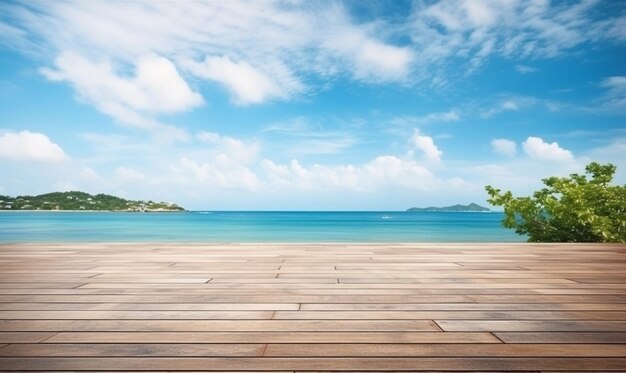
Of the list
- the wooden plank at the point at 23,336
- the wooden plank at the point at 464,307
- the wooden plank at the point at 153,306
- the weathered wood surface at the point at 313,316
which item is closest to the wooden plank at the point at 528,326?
the weathered wood surface at the point at 313,316

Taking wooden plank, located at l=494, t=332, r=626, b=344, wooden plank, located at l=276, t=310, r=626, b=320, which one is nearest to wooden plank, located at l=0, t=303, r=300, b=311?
wooden plank, located at l=276, t=310, r=626, b=320

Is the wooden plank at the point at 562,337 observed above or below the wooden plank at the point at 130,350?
below

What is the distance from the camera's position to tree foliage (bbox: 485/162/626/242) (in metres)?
9.17

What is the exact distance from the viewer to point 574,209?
934 centimetres

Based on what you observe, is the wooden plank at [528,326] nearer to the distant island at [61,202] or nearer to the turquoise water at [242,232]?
the turquoise water at [242,232]

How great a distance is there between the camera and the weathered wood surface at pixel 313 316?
65.5 inches

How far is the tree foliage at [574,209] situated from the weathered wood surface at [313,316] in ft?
20.1

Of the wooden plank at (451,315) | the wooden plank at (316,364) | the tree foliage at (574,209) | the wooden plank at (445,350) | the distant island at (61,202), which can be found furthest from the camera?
the distant island at (61,202)

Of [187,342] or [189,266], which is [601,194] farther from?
[187,342]

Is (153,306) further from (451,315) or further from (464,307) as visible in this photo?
(464,307)

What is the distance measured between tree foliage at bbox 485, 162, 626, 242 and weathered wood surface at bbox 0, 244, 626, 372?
20.1ft

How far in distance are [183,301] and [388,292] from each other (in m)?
1.60

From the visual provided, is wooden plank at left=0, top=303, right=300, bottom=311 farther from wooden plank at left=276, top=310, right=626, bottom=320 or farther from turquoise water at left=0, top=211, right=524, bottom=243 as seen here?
turquoise water at left=0, top=211, right=524, bottom=243

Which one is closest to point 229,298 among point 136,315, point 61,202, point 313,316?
point 136,315
